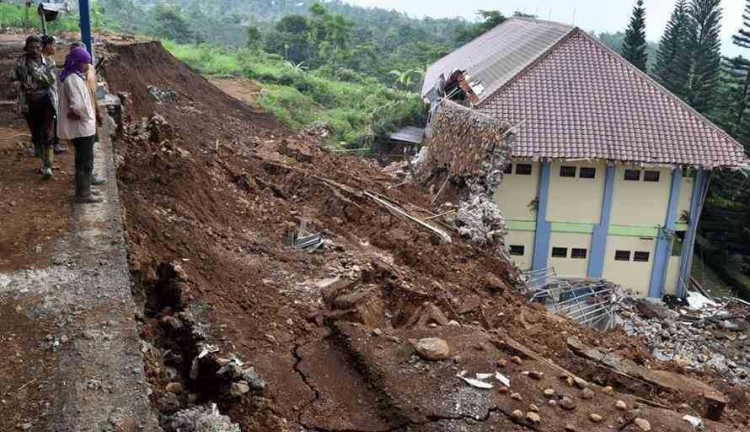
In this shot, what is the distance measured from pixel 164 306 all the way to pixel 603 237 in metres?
11.5

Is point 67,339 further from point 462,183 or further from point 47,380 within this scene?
point 462,183

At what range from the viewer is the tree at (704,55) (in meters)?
26.2

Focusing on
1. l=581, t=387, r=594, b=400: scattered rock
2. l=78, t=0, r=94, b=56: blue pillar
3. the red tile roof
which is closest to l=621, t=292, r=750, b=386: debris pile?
the red tile roof

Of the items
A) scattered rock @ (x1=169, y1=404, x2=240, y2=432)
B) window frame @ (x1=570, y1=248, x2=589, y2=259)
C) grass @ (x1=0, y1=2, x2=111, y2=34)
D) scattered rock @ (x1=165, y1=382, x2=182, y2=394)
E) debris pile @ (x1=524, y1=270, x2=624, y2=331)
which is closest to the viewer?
scattered rock @ (x1=169, y1=404, x2=240, y2=432)

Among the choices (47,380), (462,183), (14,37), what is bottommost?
(462,183)

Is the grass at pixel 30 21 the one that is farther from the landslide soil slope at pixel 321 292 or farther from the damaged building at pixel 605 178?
the damaged building at pixel 605 178

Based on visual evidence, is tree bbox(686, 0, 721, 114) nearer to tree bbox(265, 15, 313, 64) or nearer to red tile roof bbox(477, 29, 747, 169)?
red tile roof bbox(477, 29, 747, 169)

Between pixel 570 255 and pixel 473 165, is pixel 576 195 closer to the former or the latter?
pixel 570 255

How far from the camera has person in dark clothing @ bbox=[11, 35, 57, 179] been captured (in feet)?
21.3

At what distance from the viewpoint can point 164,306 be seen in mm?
5801

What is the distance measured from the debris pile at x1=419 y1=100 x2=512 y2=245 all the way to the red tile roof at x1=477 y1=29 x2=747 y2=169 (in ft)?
1.74

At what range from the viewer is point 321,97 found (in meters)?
30.8

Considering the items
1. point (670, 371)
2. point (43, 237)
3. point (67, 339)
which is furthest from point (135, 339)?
point (670, 371)

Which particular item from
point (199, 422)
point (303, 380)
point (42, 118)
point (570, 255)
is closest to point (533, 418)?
point (303, 380)
